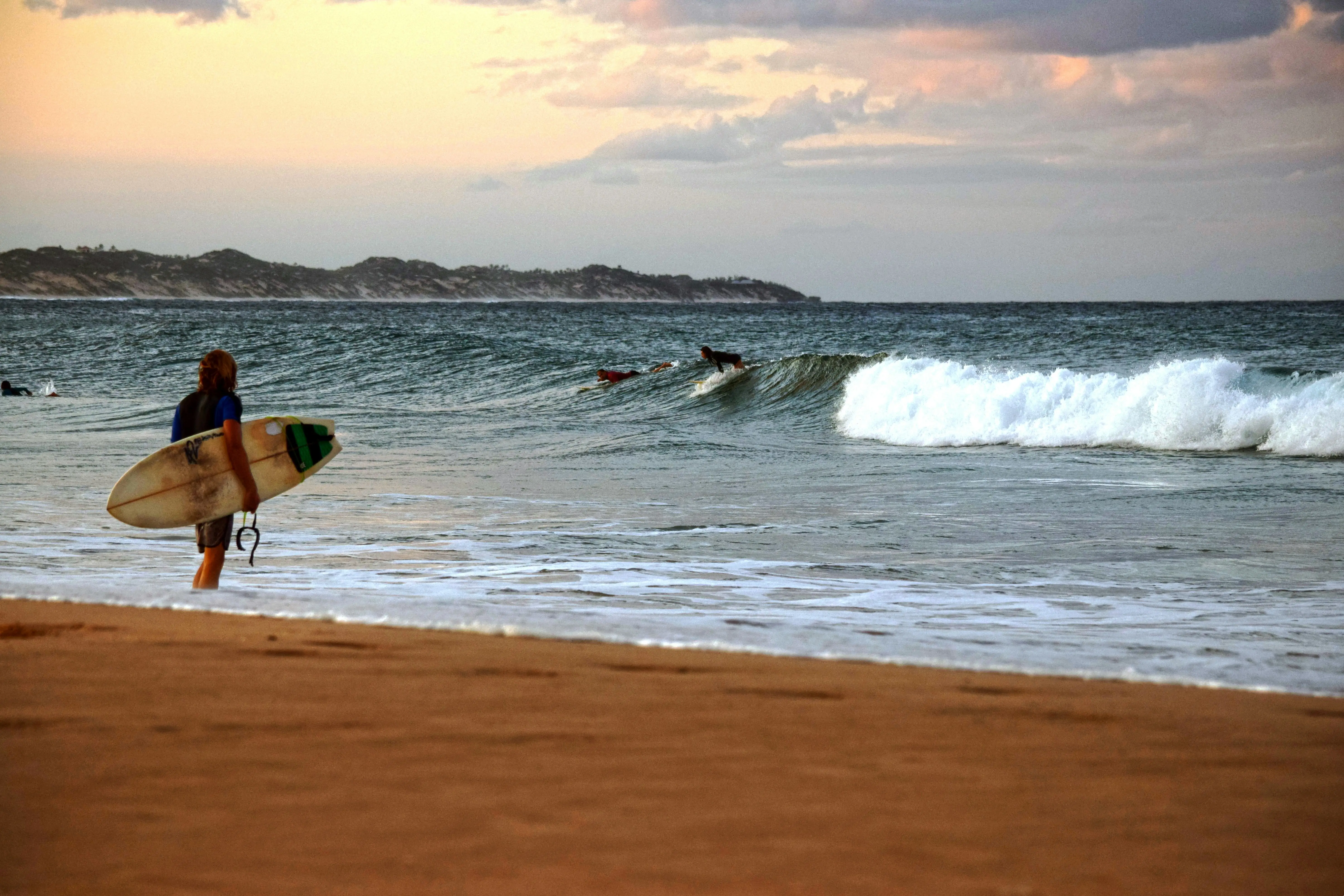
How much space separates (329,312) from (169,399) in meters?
79.6

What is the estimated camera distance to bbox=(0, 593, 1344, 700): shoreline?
4.10 meters

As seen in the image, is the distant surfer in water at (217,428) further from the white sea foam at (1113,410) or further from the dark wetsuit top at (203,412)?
the white sea foam at (1113,410)

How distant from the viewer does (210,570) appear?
6.37 metres

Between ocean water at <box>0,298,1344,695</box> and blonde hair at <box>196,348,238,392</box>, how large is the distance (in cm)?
115

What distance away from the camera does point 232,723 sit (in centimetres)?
321

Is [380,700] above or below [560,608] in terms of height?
above

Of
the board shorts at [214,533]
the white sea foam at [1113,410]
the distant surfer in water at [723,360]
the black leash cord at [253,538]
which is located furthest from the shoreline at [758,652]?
the distant surfer in water at [723,360]

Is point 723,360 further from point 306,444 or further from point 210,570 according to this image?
point 210,570

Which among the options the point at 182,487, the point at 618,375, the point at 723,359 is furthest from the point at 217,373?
the point at 618,375

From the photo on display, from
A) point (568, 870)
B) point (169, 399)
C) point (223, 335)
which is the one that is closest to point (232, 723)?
point (568, 870)

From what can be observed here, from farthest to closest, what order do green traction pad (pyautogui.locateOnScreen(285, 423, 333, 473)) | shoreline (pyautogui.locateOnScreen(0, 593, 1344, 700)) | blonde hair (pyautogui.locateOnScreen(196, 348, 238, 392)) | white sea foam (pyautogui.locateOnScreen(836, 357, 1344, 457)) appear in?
white sea foam (pyautogui.locateOnScreen(836, 357, 1344, 457)) < green traction pad (pyautogui.locateOnScreen(285, 423, 333, 473)) < blonde hair (pyautogui.locateOnScreen(196, 348, 238, 392)) < shoreline (pyautogui.locateOnScreen(0, 593, 1344, 700))

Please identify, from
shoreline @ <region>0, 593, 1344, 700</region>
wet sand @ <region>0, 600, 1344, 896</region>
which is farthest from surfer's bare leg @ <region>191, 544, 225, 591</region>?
wet sand @ <region>0, 600, 1344, 896</region>

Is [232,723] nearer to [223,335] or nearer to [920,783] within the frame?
[920,783]

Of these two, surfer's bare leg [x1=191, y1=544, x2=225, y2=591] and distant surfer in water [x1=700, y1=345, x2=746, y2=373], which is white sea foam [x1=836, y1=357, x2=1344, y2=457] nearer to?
distant surfer in water [x1=700, y1=345, x2=746, y2=373]
